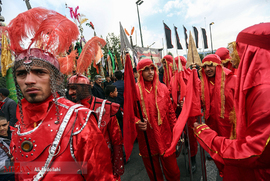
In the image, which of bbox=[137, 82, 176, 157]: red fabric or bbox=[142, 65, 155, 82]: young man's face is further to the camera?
bbox=[142, 65, 155, 82]: young man's face

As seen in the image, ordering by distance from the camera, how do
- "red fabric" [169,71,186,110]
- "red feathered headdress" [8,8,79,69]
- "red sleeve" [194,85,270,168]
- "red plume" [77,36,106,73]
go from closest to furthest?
"red sleeve" [194,85,270,168] < "red feathered headdress" [8,8,79,69] < "red plume" [77,36,106,73] < "red fabric" [169,71,186,110]

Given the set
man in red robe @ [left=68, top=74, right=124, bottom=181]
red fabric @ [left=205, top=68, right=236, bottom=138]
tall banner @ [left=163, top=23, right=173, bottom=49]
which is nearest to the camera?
man in red robe @ [left=68, top=74, right=124, bottom=181]

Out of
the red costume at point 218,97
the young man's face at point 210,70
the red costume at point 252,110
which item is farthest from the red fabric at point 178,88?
the red costume at point 252,110

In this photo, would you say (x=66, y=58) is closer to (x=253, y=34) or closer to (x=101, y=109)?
(x=101, y=109)

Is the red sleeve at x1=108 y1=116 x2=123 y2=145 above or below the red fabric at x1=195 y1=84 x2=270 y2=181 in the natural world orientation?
below

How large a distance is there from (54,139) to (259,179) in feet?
5.70

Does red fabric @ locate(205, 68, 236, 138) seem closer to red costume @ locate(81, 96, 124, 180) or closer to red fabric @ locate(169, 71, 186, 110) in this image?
red fabric @ locate(169, 71, 186, 110)

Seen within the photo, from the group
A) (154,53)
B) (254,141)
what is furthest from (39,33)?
(154,53)

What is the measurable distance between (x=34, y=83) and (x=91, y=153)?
0.76 metres

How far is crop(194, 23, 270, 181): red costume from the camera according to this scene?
0.95 meters

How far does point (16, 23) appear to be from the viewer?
4.40 feet

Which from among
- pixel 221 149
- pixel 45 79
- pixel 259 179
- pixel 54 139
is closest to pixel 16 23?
pixel 45 79

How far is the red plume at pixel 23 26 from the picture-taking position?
51.8 inches

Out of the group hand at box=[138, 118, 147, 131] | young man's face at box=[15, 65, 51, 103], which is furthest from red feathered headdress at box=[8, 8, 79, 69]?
hand at box=[138, 118, 147, 131]
